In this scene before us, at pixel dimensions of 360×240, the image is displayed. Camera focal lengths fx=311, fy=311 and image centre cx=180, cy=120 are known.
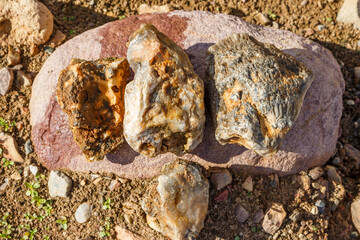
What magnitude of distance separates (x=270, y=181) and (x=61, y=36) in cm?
302

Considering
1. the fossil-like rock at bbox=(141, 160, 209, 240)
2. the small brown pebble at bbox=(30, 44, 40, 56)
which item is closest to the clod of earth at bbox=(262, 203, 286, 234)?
the fossil-like rock at bbox=(141, 160, 209, 240)

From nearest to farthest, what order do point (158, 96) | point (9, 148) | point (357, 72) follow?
1. point (158, 96)
2. point (9, 148)
3. point (357, 72)

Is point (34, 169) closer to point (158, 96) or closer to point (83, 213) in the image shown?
point (83, 213)

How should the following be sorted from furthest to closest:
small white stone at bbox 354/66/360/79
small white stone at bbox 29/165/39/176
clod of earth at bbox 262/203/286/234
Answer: small white stone at bbox 354/66/360/79 → small white stone at bbox 29/165/39/176 → clod of earth at bbox 262/203/286/234

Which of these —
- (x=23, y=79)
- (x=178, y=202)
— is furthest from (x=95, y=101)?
(x=23, y=79)

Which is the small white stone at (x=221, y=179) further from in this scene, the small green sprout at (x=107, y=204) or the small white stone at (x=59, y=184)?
the small white stone at (x=59, y=184)

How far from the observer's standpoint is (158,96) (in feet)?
8.41

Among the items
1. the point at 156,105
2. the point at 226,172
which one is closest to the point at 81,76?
the point at 156,105

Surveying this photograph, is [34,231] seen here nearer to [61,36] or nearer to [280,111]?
[61,36]

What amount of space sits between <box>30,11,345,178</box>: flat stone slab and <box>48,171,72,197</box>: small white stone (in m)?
0.10

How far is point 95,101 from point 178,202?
1214 millimetres

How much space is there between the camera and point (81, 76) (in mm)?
2768

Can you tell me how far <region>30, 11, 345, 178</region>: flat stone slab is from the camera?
3248 mm

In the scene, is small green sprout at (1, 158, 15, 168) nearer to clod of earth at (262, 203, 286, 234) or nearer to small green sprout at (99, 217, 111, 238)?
small green sprout at (99, 217, 111, 238)
